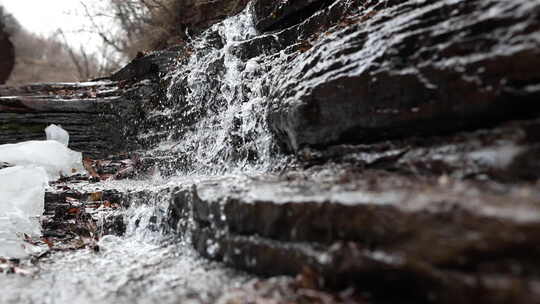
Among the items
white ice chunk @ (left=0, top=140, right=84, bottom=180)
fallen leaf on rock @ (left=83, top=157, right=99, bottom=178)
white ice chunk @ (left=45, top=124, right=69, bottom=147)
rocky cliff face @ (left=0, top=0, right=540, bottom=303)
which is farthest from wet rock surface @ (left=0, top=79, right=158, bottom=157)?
rocky cliff face @ (left=0, top=0, right=540, bottom=303)

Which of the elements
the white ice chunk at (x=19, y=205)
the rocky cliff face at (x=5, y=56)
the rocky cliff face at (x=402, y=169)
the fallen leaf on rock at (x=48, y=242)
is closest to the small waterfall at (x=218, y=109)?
the rocky cliff face at (x=402, y=169)

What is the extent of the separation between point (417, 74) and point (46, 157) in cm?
549

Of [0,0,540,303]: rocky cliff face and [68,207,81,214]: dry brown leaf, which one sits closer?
[0,0,540,303]: rocky cliff face

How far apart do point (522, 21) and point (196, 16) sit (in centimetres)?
867

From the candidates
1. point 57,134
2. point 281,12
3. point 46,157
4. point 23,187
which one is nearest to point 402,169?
point 23,187

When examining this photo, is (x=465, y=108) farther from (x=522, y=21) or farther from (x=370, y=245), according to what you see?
(x=370, y=245)

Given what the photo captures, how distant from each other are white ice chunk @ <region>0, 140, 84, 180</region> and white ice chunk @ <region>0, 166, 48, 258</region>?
911 millimetres

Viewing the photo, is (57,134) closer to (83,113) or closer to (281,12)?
(83,113)

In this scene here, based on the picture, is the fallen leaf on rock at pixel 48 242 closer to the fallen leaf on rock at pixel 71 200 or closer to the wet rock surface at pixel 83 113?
the fallen leaf on rock at pixel 71 200

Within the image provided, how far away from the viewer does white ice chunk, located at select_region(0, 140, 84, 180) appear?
4.75 metres

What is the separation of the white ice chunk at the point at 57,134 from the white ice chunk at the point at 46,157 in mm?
684

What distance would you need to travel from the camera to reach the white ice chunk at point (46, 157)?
15.6ft

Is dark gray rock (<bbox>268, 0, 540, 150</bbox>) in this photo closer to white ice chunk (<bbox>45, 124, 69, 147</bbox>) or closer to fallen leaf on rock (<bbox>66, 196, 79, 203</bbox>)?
fallen leaf on rock (<bbox>66, 196, 79, 203</bbox>)

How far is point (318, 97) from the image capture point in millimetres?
2877
